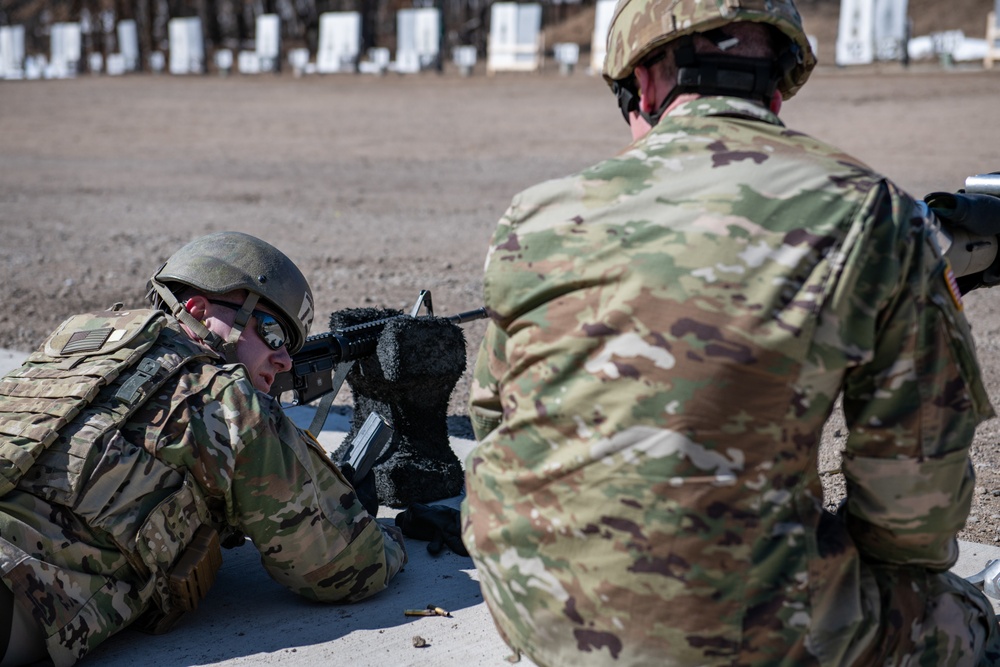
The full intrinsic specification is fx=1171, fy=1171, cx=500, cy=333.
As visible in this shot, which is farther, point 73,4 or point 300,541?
point 73,4

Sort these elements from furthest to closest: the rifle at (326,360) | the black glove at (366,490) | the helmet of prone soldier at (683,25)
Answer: the rifle at (326,360), the black glove at (366,490), the helmet of prone soldier at (683,25)

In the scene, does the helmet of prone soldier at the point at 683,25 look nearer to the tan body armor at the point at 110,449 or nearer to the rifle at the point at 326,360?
the tan body armor at the point at 110,449

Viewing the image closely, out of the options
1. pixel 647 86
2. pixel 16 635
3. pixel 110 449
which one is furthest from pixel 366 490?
pixel 647 86

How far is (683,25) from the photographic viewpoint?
205 cm

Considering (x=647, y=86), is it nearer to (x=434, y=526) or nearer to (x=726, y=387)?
(x=726, y=387)

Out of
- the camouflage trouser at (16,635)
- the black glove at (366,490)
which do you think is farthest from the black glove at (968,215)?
the camouflage trouser at (16,635)

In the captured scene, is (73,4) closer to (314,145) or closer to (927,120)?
(314,145)

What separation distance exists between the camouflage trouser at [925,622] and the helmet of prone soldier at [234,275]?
5.97 feet

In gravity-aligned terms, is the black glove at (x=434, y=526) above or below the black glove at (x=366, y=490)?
below

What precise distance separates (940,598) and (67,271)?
27.3 feet

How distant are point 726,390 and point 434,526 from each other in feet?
6.51

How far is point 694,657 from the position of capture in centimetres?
199

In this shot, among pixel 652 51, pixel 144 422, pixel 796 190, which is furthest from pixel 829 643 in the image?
pixel 144 422

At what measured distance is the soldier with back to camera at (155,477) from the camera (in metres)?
2.75
